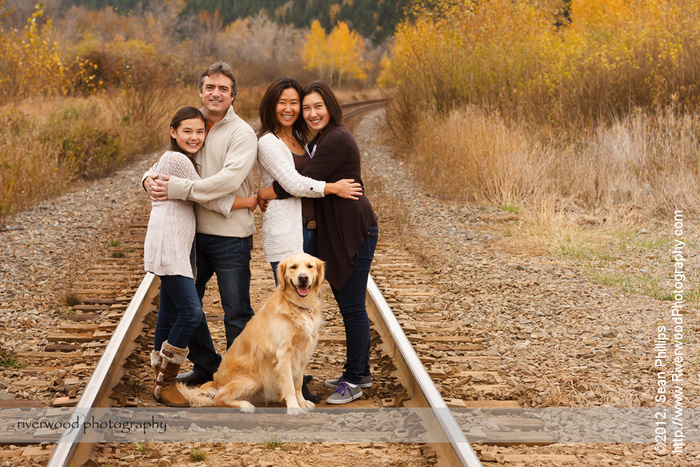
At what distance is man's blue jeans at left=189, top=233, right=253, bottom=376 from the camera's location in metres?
4.45

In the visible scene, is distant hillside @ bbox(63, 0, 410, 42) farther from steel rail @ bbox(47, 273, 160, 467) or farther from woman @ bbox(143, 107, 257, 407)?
woman @ bbox(143, 107, 257, 407)

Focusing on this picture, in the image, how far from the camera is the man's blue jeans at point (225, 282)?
175 inches

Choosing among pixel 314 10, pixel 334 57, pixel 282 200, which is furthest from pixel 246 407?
pixel 314 10

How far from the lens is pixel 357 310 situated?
454 centimetres

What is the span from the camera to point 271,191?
4227 mm

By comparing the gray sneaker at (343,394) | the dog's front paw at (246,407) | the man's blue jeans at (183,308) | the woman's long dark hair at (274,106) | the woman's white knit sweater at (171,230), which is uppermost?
the woman's long dark hair at (274,106)

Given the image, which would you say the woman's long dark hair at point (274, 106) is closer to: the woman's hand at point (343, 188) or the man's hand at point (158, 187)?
the woman's hand at point (343, 188)

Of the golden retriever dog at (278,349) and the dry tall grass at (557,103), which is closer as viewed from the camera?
the golden retriever dog at (278,349)

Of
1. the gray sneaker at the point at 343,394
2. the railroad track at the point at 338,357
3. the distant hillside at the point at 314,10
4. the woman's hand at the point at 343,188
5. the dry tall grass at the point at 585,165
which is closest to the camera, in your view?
the railroad track at the point at 338,357

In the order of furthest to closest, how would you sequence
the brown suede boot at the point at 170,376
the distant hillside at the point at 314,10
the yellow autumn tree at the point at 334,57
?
the distant hillside at the point at 314,10, the yellow autumn tree at the point at 334,57, the brown suede boot at the point at 170,376

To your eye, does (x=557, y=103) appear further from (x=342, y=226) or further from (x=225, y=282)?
(x=225, y=282)

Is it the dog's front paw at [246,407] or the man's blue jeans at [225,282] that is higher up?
the man's blue jeans at [225,282]

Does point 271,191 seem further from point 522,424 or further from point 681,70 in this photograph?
point 681,70

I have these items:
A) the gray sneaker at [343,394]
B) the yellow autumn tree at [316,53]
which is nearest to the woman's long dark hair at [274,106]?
the gray sneaker at [343,394]
